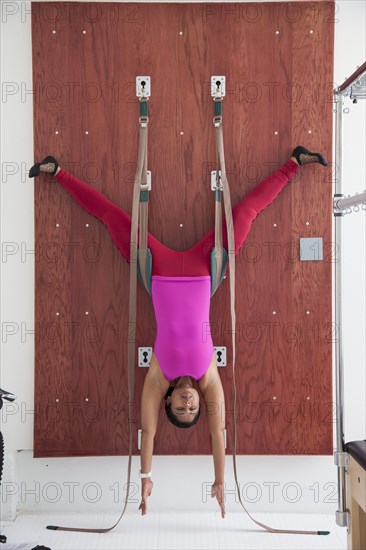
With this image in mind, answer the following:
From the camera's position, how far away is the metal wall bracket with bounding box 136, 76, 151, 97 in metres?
3.33

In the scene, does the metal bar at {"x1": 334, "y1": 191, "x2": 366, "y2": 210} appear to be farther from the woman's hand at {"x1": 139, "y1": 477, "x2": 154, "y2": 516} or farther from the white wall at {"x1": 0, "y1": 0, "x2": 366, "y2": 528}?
the woman's hand at {"x1": 139, "y1": 477, "x2": 154, "y2": 516}

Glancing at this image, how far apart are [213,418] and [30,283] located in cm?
115

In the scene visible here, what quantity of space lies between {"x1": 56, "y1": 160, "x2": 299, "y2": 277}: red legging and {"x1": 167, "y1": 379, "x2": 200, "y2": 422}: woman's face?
0.54 metres

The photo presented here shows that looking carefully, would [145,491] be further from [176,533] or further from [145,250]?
[145,250]

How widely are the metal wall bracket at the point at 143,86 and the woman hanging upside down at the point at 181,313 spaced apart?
1.79 feet

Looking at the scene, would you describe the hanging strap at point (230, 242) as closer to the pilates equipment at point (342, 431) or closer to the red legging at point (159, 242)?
the red legging at point (159, 242)

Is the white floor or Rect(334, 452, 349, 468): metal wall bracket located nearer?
Rect(334, 452, 349, 468): metal wall bracket

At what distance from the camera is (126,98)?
11.0 ft

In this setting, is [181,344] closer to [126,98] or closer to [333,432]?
[333,432]

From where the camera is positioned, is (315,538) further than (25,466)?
No

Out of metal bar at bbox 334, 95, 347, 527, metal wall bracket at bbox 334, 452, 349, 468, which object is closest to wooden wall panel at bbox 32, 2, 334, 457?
metal bar at bbox 334, 95, 347, 527

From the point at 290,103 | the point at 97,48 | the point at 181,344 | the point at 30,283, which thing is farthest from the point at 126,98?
the point at 181,344

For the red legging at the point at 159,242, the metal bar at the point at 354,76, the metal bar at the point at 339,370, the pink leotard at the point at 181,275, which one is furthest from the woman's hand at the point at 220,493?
the metal bar at the point at 354,76

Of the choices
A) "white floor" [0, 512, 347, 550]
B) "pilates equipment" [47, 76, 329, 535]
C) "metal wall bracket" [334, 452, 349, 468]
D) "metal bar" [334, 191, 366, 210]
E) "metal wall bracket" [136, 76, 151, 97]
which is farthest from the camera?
"metal wall bracket" [136, 76, 151, 97]
